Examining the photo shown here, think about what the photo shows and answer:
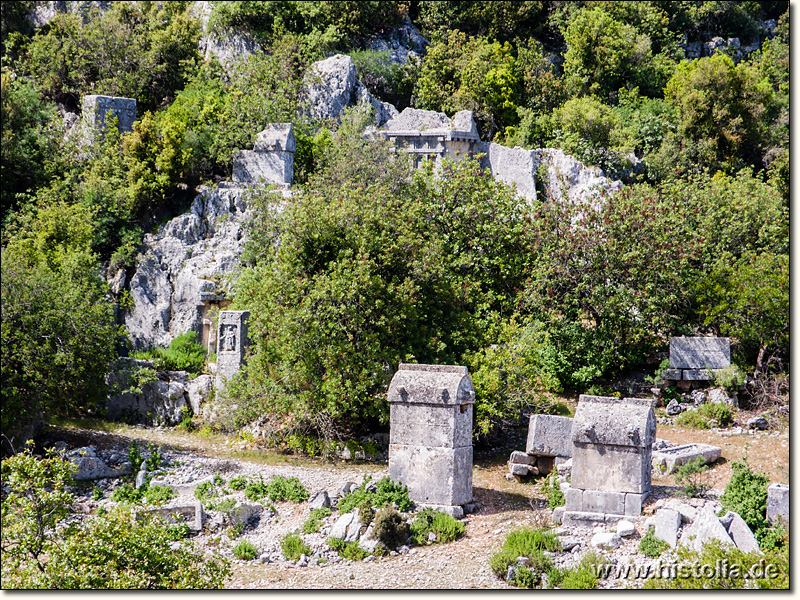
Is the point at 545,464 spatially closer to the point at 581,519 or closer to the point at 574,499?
the point at 574,499

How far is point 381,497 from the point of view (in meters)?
13.0

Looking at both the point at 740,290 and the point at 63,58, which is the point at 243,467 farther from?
the point at 63,58

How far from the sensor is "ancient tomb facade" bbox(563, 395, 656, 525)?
12312mm

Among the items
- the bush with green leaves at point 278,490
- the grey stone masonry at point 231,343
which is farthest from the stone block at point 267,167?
the bush with green leaves at point 278,490

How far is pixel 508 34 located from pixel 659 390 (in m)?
20.0

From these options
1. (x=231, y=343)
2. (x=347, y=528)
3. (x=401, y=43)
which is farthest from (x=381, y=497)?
(x=401, y=43)

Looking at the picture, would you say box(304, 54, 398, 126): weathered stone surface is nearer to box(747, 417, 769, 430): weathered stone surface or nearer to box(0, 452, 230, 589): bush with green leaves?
box(747, 417, 769, 430): weathered stone surface

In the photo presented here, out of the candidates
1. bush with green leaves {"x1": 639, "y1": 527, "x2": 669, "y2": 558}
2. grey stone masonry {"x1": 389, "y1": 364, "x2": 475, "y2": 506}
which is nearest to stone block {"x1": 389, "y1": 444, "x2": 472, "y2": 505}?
grey stone masonry {"x1": 389, "y1": 364, "x2": 475, "y2": 506}

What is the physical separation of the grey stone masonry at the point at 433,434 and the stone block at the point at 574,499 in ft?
5.34

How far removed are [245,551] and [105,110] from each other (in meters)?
18.2

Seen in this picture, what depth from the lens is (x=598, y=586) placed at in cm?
1045

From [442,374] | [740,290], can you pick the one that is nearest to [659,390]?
[740,290]

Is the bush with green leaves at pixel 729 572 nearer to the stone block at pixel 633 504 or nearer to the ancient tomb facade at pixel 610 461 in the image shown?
the stone block at pixel 633 504

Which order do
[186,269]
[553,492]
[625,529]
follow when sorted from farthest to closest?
1. [186,269]
2. [553,492]
3. [625,529]
